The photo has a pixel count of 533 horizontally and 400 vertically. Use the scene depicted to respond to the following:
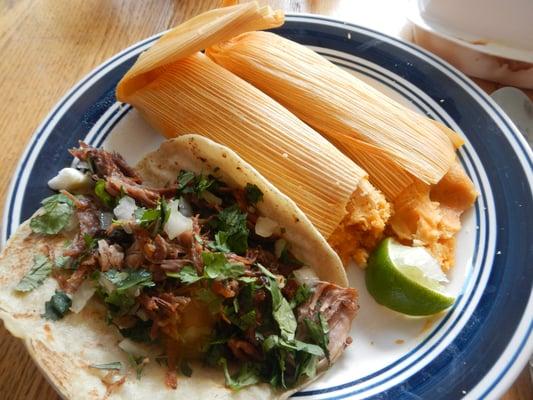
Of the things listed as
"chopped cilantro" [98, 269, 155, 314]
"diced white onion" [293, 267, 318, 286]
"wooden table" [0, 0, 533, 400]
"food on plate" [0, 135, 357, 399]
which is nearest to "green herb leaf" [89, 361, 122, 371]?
"food on plate" [0, 135, 357, 399]

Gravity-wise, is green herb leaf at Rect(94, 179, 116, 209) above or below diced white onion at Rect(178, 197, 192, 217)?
below

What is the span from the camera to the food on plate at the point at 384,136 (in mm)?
2117

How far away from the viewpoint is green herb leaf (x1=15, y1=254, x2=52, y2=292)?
1.74 meters

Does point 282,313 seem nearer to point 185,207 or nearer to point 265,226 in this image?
point 265,226

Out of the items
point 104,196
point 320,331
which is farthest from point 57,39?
point 320,331

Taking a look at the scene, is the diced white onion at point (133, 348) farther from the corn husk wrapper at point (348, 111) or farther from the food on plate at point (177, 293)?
the corn husk wrapper at point (348, 111)

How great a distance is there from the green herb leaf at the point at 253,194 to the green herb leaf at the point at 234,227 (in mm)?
59

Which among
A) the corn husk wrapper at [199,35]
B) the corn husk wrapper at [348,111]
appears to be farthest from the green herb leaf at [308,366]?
the corn husk wrapper at [199,35]

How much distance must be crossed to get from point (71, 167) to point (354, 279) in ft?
4.04

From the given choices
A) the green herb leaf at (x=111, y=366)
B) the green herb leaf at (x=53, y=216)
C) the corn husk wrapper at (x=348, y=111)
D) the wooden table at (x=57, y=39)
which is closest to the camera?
the green herb leaf at (x=111, y=366)

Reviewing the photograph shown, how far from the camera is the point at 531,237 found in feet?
6.61

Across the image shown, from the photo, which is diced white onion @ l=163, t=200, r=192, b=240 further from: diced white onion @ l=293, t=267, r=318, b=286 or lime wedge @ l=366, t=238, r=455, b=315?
lime wedge @ l=366, t=238, r=455, b=315

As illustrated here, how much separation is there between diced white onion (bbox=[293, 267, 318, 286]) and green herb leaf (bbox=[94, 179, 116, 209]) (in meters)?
0.71

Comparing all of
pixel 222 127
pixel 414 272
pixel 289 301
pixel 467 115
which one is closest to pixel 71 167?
pixel 222 127
